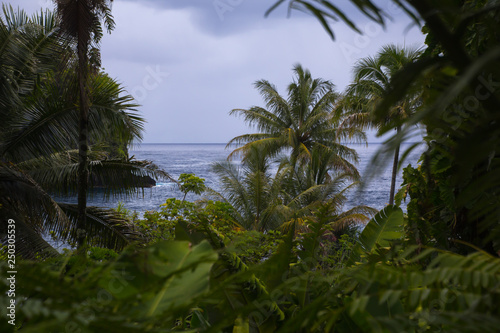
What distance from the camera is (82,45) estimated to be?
746 cm

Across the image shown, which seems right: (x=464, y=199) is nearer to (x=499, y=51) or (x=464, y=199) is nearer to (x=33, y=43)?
(x=499, y=51)

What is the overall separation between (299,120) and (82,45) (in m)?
19.0

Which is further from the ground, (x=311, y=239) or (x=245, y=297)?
(x=311, y=239)

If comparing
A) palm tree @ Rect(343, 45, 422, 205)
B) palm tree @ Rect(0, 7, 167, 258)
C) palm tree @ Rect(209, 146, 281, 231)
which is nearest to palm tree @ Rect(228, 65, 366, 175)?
palm tree @ Rect(343, 45, 422, 205)

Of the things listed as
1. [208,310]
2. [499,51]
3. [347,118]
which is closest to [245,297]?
[208,310]

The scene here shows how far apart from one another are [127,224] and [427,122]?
816 centimetres

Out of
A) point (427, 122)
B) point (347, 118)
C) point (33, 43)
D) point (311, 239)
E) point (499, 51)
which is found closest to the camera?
point (499, 51)

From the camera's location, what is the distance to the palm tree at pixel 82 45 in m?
7.30

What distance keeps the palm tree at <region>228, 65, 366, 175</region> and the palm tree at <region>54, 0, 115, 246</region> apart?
53.6 feet

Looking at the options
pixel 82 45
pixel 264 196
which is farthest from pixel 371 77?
pixel 82 45

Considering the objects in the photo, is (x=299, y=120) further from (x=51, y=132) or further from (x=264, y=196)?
(x=51, y=132)

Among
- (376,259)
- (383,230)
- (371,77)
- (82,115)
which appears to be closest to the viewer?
(376,259)

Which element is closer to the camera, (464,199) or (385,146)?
(385,146)

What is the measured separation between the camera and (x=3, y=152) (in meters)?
7.69
